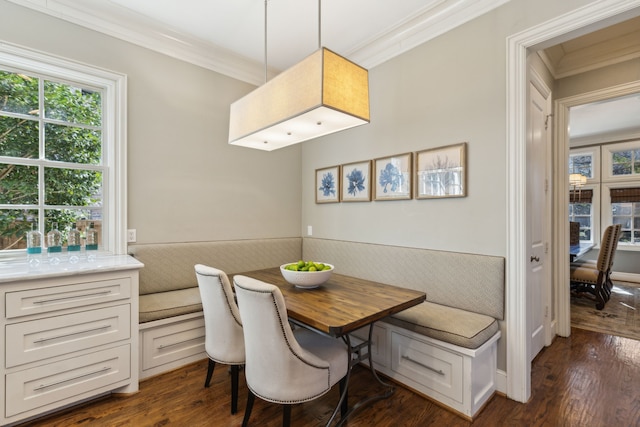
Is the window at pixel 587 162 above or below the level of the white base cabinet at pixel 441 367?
above

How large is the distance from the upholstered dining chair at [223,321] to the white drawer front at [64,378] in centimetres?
66

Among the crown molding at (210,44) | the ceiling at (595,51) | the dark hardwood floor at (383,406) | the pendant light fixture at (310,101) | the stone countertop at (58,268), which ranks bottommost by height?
the dark hardwood floor at (383,406)

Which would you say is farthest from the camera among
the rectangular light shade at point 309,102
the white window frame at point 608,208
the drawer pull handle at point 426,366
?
the white window frame at point 608,208

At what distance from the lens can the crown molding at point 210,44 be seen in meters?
2.21

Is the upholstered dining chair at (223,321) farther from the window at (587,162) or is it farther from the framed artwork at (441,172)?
the window at (587,162)

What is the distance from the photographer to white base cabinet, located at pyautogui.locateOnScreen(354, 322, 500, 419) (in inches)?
70.0

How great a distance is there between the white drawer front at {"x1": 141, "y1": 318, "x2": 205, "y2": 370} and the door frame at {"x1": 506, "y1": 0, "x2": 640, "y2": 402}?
2.29 metres

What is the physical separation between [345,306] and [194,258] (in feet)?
5.74

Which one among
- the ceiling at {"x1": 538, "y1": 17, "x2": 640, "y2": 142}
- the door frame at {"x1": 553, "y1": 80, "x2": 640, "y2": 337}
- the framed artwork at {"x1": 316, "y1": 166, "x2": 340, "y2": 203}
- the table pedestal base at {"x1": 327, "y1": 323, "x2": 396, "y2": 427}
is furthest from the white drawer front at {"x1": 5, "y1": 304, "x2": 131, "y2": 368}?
the ceiling at {"x1": 538, "y1": 17, "x2": 640, "y2": 142}

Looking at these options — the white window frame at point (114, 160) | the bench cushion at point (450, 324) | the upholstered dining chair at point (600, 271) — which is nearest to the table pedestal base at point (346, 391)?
the bench cushion at point (450, 324)

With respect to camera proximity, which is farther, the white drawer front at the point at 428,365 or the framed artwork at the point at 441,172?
the framed artwork at the point at 441,172

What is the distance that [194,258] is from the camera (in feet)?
9.18

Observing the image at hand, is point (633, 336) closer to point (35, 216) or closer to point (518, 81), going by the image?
point (518, 81)

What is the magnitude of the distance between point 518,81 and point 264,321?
2.17 metres
